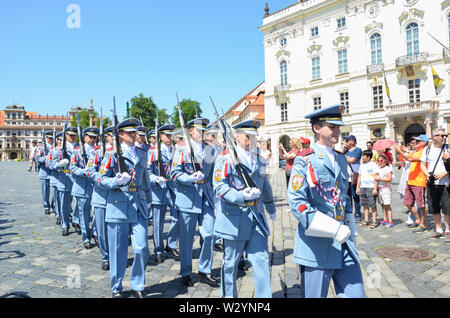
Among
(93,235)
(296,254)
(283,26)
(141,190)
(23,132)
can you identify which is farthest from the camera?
(23,132)

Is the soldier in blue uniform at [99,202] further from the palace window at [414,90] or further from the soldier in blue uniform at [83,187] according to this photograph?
the palace window at [414,90]

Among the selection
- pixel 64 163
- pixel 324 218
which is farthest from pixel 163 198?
pixel 324 218

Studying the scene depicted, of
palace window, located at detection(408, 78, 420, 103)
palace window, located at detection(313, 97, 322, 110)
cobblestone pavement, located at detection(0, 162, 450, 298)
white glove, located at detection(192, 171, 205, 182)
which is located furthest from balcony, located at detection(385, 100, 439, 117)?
white glove, located at detection(192, 171, 205, 182)

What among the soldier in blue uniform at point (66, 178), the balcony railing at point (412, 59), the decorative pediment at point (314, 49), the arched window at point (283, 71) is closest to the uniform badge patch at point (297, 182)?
the soldier in blue uniform at point (66, 178)

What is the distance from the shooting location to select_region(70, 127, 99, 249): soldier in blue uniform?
21.7 ft

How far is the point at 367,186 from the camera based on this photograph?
8.09 meters

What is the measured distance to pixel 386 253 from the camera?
578cm

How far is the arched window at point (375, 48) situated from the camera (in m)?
32.5

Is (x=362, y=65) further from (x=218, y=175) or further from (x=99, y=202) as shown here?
(x=218, y=175)

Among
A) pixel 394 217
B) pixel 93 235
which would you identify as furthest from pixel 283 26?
pixel 93 235
